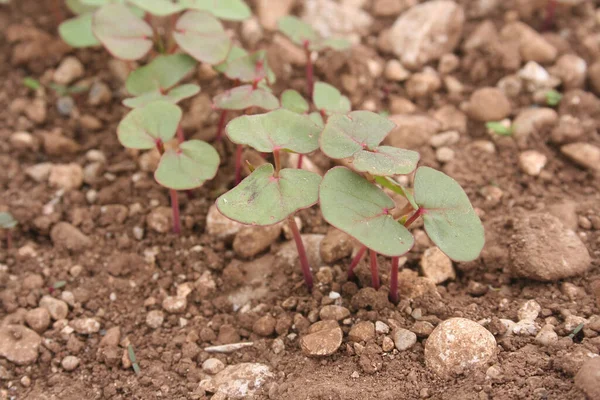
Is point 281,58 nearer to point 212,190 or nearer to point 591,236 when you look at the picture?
point 212,190

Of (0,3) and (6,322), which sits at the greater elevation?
(0,3)

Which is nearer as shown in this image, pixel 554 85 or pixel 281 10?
pixel 554 85

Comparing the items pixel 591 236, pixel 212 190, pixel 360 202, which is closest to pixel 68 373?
pixel 212 190

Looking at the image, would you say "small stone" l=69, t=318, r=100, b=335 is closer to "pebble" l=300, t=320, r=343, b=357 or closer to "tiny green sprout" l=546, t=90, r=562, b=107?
"pebble" l=300, t=320, r=343, b=357

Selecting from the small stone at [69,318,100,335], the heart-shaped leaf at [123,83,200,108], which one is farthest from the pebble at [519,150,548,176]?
the small stone at [69,318,100,335]

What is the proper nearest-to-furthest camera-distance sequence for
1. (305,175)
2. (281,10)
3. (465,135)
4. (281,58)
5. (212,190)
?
(305,175) < (212,190) < (465,135) < (281,58) < (281,10)
